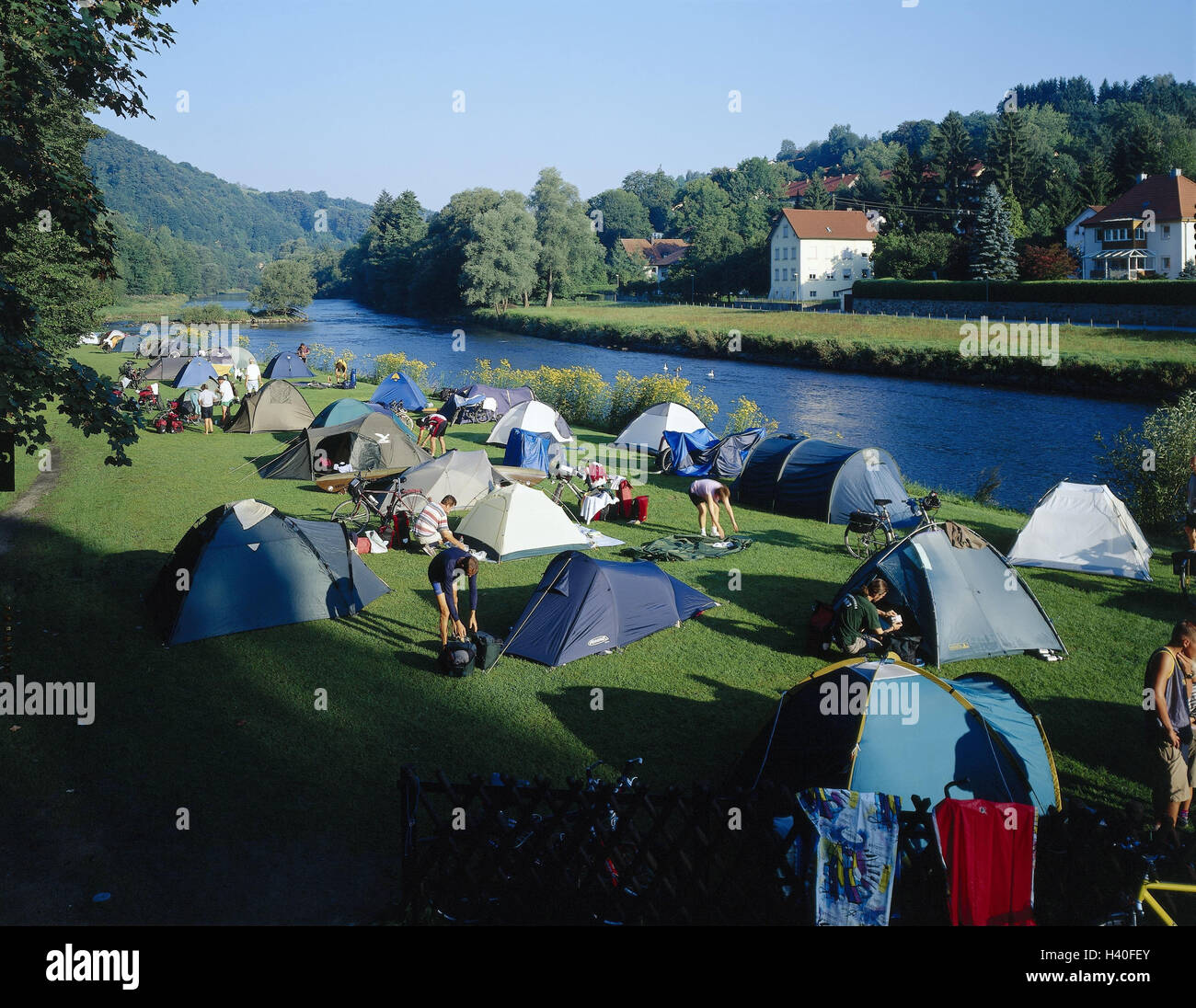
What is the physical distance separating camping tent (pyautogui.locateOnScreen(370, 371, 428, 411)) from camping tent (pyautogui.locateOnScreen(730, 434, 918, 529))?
15640 millimetres

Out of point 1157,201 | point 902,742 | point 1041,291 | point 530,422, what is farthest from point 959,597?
point 1157,201

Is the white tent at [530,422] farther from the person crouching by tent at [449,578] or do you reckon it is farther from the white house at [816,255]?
the white house at [816,255]

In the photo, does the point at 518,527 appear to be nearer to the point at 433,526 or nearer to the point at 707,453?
the point at 433,526

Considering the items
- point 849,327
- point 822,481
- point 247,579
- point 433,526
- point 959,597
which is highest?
point 849,327

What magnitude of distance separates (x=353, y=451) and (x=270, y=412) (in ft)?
28.6

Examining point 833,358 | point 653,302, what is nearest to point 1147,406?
point 833,358

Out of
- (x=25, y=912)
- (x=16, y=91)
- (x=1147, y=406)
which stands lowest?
(x=25, y=912)

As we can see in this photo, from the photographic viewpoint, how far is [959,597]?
35.4 ft

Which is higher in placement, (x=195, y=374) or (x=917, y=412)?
(x=195, y=374)

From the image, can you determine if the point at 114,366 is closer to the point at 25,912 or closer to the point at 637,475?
the point at 637,475

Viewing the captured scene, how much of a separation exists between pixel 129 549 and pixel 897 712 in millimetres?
12088

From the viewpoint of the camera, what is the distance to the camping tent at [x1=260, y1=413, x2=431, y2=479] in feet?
66.2

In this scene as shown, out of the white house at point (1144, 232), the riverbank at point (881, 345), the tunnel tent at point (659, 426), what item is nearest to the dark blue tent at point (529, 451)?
the tunnel tent at point (659, 426)

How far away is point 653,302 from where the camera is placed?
298 feet
